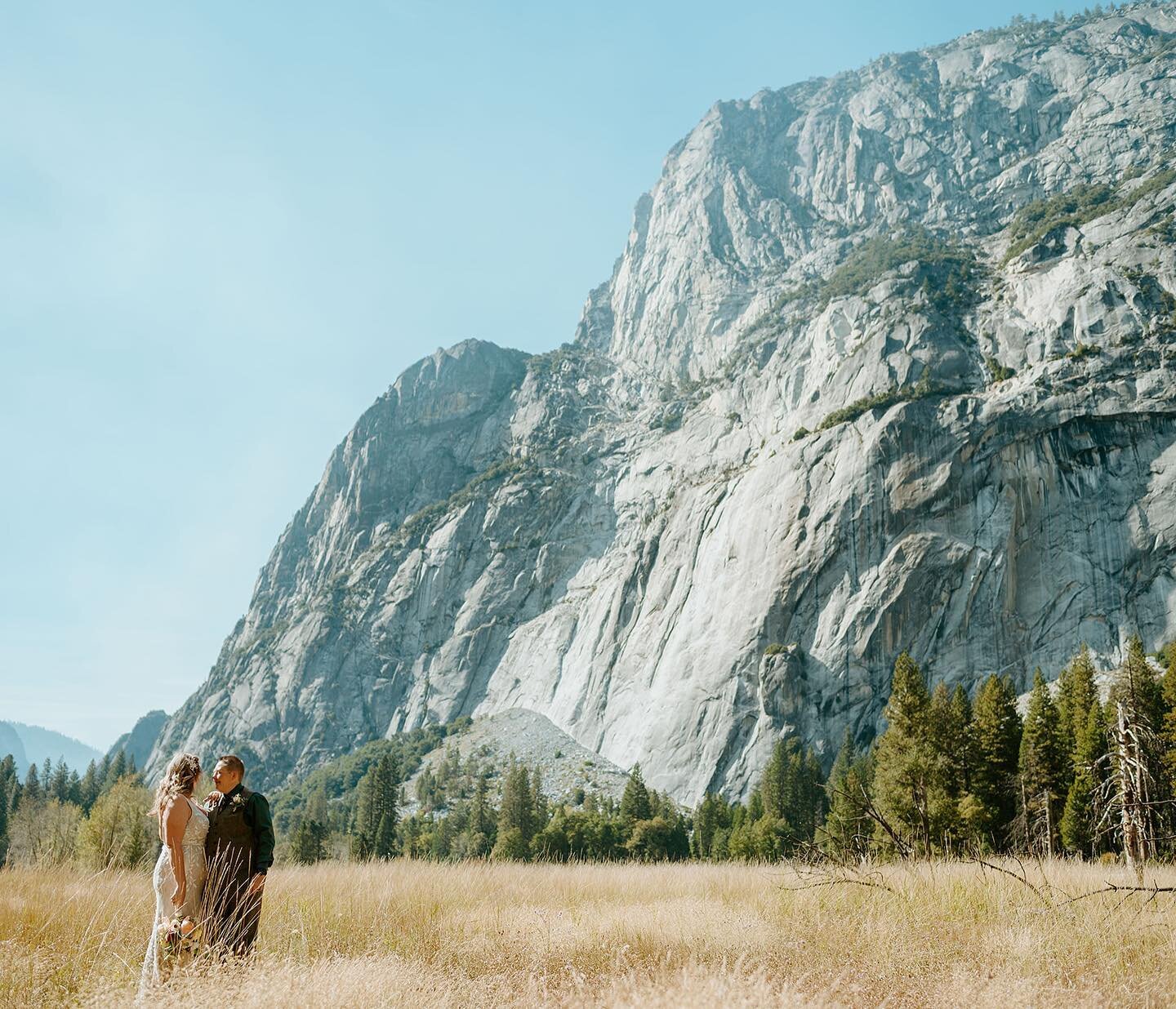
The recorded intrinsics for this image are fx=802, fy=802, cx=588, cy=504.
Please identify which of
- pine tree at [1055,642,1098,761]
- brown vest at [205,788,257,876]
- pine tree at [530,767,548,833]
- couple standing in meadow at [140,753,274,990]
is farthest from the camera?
pine tree at [530,767,548,833]

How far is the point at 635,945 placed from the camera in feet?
24.4

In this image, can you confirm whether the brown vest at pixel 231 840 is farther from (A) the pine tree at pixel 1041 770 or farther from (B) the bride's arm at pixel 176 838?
(A) the pine tree at pixel 1041 770

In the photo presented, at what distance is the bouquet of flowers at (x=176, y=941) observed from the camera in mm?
5974

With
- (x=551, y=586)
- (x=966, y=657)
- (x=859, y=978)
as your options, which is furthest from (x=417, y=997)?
(x=551, y=586)

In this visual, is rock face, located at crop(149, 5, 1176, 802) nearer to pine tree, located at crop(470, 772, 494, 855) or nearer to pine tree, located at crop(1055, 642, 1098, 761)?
pine tree, located at crop(470, 772, 494, 855)

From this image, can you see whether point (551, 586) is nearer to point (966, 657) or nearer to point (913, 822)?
A: point (966, 657)

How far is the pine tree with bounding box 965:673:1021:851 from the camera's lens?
33969 mm

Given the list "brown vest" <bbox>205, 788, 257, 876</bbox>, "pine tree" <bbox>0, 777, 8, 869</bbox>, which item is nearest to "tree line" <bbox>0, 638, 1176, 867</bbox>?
"pine tree" <bbox>0, 777, 8, 869</bbox>

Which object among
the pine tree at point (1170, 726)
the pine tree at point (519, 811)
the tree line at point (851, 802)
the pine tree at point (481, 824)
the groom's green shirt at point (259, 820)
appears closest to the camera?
the groom's green shirt at point (259, 820)

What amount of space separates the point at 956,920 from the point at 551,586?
432 feet

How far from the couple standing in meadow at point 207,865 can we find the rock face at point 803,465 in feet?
269

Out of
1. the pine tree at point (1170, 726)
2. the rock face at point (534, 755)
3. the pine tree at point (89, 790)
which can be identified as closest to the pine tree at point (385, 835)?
the rock face at point (534, 755)

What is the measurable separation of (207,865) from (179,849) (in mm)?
507

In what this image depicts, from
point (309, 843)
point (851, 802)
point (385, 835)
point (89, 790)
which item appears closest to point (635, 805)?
point (385, 835)
